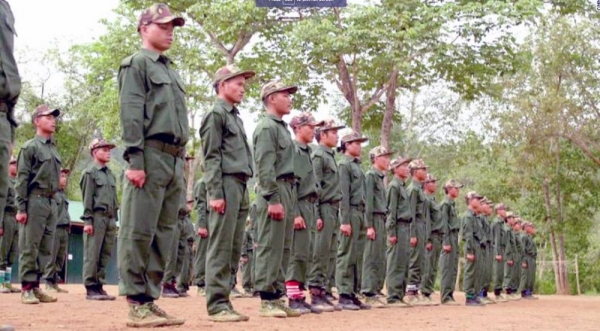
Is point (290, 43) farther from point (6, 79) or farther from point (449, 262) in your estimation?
point (6, 79)

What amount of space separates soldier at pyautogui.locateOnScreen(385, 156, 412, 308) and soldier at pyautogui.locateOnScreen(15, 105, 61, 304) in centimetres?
443

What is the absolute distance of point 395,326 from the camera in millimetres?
6945

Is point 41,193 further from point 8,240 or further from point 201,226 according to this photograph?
point 201,226

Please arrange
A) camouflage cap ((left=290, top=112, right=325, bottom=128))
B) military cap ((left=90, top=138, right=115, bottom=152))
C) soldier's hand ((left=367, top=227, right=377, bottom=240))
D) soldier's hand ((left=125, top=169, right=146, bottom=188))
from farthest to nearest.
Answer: military cap ((left=90, top=138, right=115, bottom=152)), soldier's hand ((left=367, top=227, right=377, bottom=240)), camouflage cap ((left=290, top=112, right=325, bottom=128)), soldier's hand ((left=125, top=169, right=146, bottom=188))

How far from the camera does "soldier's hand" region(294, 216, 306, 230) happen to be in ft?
27.1

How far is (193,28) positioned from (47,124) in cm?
1339

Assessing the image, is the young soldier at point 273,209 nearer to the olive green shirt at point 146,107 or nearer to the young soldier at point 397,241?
the olive green shirt at point 146,107

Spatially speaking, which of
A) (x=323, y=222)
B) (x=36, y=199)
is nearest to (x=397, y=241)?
(x=323, y=222)

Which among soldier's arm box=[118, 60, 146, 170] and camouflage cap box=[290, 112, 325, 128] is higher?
camouflage cap box=[290, 112, 325, 128]

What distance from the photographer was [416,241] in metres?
11.6

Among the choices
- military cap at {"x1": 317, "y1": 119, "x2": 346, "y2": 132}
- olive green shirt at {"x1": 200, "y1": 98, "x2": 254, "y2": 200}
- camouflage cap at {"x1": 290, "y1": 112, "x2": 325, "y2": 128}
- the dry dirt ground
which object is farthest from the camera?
military cap at {"x1": 317, "y1": 119, "x2": 346, "y2": 132}

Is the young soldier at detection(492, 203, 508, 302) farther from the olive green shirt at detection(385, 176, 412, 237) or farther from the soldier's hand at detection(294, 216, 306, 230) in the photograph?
the soldier's hand at detection(294, 216, 306, 230)

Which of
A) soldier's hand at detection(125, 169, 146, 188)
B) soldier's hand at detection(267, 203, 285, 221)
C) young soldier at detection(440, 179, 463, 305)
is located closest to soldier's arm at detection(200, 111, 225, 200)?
soldier's hand at detection(267, 203, 285, 221)

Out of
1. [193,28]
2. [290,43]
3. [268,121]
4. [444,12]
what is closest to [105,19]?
[193,28]
